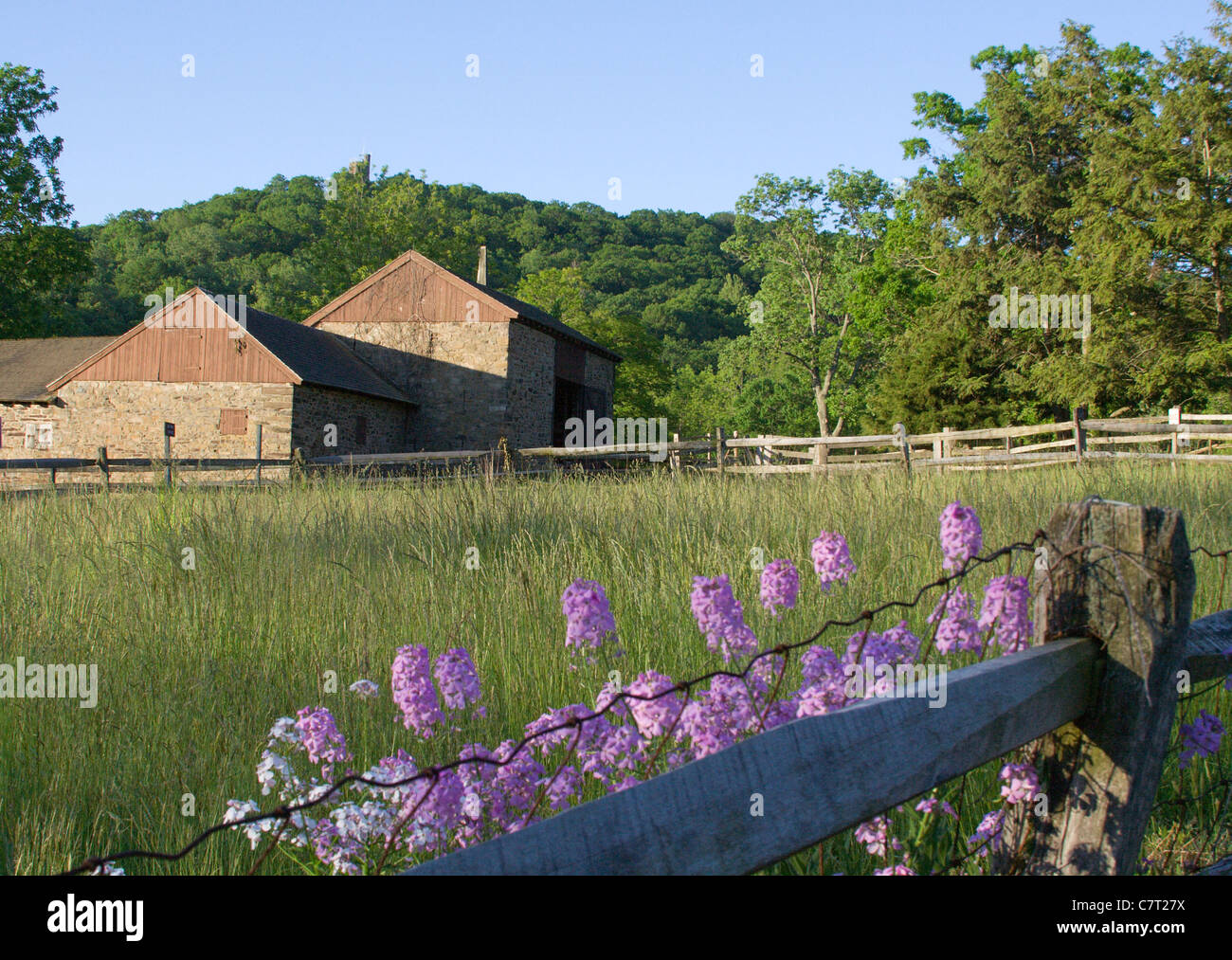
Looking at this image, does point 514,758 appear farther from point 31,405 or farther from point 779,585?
point 31,405

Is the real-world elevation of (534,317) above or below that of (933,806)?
above

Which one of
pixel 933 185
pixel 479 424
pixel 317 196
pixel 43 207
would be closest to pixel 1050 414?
pixel 933 185

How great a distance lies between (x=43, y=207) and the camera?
34.5m

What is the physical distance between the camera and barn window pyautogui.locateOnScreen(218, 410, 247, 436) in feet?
75.8

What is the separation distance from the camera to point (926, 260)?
35.3m

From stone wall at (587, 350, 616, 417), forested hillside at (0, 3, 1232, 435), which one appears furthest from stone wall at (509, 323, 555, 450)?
forested hillside at (0, 3, 1232, 435)

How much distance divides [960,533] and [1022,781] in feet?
2.64

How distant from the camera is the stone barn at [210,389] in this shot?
74.9 ft

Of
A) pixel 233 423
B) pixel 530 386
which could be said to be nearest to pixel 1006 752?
pixel 233 423

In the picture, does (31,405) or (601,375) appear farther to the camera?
(601,375)

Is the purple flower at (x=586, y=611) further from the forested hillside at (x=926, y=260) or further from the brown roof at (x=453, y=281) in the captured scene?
the forested hillside at (x=926, y=260)

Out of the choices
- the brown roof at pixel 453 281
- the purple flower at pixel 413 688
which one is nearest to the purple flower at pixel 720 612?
the purple flower at pixel 413 688

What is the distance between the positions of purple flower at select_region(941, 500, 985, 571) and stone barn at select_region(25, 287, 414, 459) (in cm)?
2214

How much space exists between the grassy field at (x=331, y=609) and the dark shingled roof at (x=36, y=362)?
25.1 metres
